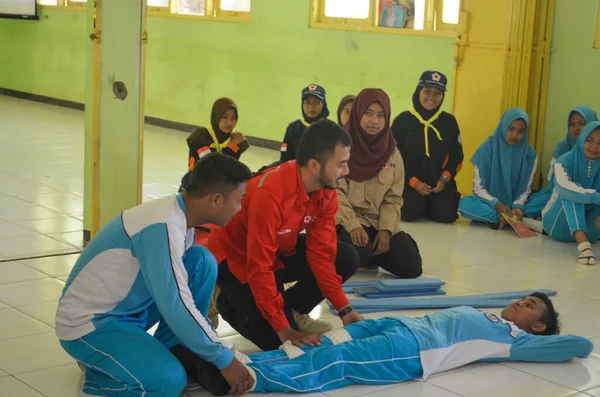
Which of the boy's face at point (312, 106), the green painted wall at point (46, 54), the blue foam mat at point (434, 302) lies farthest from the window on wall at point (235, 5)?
the blue foam mat at point (434, 302)

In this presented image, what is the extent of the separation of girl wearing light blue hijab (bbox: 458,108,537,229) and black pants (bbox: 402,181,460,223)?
7 cm

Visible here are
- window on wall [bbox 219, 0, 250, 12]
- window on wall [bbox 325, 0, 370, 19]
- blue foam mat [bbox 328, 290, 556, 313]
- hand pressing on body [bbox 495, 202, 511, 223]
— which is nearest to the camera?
blue foam mat [bbox 328, 290, 556, 313]

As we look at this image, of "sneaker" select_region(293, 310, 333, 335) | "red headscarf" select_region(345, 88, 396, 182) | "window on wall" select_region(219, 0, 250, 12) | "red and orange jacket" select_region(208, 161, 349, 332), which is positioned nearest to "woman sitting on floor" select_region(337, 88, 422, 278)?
"red headscarf" select_region(345, 88, 396, 182)

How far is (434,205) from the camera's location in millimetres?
6707

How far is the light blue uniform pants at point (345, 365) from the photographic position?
3299mm

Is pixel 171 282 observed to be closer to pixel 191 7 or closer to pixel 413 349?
pixel 413 349

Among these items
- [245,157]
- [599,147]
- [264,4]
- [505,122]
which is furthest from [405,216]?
[264,4]

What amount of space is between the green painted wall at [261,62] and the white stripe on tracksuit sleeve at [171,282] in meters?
5.59

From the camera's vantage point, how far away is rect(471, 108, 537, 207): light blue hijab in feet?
21.9

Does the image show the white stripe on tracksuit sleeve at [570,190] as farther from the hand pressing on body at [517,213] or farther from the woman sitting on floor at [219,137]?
the woman sitting on floor at [219,137]

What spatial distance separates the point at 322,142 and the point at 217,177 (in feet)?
2.35

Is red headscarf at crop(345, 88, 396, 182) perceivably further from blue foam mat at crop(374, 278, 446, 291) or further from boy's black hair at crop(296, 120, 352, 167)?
boy's black hair at crop(296, 120, 352, 167)

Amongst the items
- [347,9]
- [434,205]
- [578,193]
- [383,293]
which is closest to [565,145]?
[578,193]

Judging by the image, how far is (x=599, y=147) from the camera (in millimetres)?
6031
